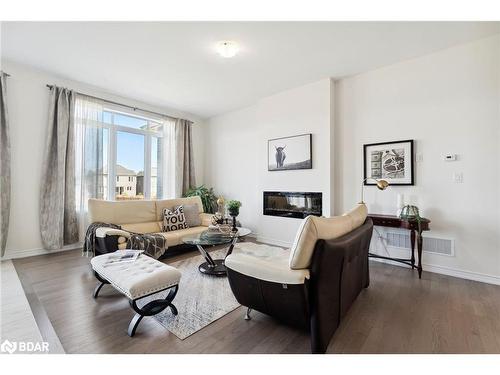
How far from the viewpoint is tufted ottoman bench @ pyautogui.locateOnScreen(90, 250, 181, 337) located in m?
1.68

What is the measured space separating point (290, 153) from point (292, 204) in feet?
3.00

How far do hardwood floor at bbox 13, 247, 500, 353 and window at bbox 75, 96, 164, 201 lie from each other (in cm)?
204

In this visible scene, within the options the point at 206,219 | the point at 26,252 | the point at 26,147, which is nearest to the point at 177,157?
the point at 206,219

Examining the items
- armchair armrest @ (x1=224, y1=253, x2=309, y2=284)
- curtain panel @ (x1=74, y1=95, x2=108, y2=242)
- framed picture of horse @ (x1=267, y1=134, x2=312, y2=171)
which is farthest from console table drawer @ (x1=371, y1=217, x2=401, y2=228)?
curtain panel @ (x1=74, y1=95, x2=108, y2=242)

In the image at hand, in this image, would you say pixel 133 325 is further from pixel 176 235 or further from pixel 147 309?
pixel 176 235

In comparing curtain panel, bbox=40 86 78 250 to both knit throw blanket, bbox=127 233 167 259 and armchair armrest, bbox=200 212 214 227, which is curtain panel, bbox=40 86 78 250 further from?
armchair armrest, bbox=200 212 214 227

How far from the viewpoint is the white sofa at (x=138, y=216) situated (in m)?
3.39

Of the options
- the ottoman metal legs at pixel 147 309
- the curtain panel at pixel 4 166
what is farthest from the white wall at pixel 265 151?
the curtain panel at pixel 4 166

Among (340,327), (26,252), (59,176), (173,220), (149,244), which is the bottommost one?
(340,327)

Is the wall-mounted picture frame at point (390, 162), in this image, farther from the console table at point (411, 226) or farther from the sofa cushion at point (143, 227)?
the sofa cushion at point (143, 227)

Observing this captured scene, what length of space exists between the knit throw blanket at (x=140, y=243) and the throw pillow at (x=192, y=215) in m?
0.79

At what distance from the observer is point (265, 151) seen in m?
4.59

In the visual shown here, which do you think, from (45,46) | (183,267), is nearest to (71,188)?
(45,46)

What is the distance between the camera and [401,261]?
9.68ft
